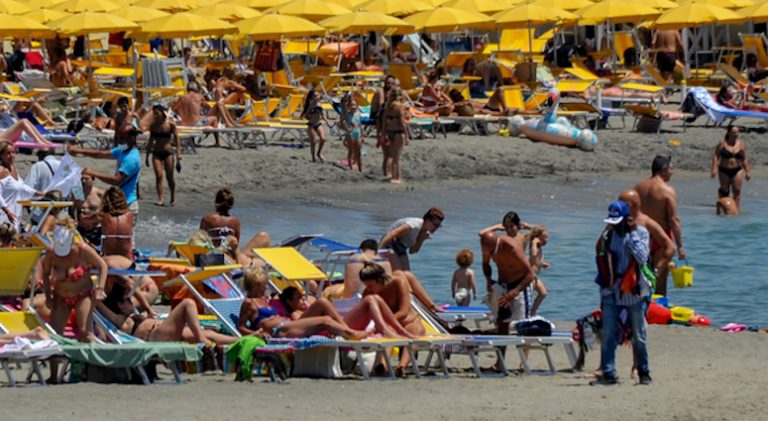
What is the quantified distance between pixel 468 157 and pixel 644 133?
3.34m

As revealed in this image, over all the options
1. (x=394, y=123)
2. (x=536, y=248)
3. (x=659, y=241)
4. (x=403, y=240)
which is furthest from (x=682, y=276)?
(x=394, y=123)

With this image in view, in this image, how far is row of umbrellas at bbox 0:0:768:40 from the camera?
22.9 meters

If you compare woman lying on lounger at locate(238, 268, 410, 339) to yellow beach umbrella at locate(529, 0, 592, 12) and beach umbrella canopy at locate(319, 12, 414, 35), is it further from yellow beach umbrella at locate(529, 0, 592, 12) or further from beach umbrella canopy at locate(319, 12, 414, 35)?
yellow beach umbrella at locate(529, 0, 592, 12)

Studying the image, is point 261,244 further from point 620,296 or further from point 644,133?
point 644,133

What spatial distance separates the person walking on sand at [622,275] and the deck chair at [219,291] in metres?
2.21

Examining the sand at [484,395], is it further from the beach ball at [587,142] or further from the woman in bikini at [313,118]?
the beach ball at [587,142]

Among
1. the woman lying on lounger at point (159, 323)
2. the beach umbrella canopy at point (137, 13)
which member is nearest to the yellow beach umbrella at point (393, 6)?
the beach umbrella canopy at point (137, 13)

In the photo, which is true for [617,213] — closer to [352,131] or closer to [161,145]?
[161,145]

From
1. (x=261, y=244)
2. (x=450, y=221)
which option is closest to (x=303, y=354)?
(x=261, y=244)

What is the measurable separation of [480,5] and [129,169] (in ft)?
45.1

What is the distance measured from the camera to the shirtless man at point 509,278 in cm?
1055

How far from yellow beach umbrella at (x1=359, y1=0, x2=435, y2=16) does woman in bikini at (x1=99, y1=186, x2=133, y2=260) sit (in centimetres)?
1478

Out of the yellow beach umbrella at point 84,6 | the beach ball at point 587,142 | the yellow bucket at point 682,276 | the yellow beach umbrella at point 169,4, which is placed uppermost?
the yellow beach umbrella at point 84,6

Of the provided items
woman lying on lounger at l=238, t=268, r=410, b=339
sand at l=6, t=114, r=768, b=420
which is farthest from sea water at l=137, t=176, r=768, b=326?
woman lying on lounger at l=238, t=268, r=410, b=339
